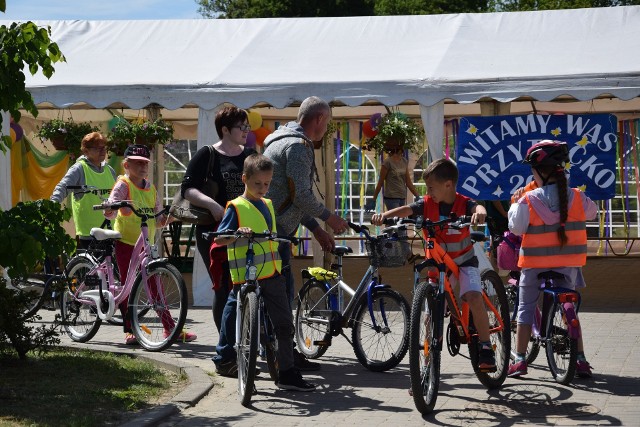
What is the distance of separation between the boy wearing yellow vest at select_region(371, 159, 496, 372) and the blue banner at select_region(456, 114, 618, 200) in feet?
18.0

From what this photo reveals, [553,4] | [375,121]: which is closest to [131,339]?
[375,121]

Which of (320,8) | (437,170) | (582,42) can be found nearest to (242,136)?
(437,170)

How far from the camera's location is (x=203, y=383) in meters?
7.65

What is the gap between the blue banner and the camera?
12.5m

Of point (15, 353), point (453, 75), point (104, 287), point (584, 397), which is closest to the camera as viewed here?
point (584, 397)

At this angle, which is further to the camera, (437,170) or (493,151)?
(493,151)

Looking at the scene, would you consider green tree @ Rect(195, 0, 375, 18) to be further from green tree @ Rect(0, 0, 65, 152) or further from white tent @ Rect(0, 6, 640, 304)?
green tree @ Rect(0, 0, 65, 152)

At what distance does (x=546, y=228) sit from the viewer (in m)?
7.64

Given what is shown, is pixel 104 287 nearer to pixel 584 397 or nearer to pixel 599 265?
pixel 584 397

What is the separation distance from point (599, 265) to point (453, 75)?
258 inches

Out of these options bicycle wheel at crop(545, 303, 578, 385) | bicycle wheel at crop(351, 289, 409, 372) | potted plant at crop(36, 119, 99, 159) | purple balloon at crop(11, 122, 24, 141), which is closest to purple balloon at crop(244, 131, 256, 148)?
potted plant at crop(36, 119, 99, 159)

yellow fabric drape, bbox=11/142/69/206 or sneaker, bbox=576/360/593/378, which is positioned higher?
yellow fabric drape, bbox=11/142/69/206

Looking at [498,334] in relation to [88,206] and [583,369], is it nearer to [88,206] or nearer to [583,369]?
[583,369]

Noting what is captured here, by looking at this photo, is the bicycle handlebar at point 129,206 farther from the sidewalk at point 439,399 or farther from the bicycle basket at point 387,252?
the bicycle basket at point 387,252
